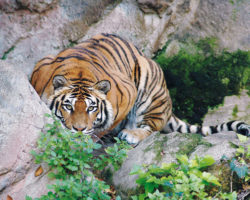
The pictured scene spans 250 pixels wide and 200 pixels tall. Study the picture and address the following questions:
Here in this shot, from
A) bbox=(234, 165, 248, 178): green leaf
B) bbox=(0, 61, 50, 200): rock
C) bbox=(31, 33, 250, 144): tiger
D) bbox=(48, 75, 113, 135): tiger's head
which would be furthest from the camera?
bbox=(31, 33, 250, 144): tiger

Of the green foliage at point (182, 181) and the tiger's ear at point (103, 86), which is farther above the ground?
the tiger's ear at point (103, 86)

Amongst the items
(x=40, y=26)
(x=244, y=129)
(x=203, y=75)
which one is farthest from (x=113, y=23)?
(x=244, y=129)

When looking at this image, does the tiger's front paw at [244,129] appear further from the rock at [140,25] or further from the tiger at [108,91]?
the rock at [140,25]

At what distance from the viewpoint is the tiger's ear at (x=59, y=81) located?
402cm

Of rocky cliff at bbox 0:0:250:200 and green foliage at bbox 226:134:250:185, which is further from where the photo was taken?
rocky cliff at bbox 0:0:250:200

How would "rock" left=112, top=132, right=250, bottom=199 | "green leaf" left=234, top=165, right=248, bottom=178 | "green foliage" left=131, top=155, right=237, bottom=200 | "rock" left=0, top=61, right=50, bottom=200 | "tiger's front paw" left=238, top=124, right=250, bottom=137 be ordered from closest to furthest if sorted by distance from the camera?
"green foliage" left=131, top=155, right=237, bottom=200 < "green leaf" left=234, top=165, right=248, bottom=178 < "rock" left=0, top=61, right=50, bottom=200 < "rock" left=112, top=132, right=250, bottom=199 < "tiger's front paw" left=238, top=124, right=250, bottom=137

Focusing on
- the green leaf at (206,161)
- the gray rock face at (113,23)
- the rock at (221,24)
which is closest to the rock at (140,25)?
the gray rock face at (113,23)

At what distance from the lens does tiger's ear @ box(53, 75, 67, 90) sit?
4.02 metres

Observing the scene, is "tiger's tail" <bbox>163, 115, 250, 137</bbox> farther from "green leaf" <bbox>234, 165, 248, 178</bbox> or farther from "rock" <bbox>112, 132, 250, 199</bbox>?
"green leaf" <bbox>234, 165, 248, 178</bbox>

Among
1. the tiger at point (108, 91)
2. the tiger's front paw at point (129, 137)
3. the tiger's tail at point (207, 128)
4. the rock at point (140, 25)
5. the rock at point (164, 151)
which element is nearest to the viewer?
the rock at point (164, 151)

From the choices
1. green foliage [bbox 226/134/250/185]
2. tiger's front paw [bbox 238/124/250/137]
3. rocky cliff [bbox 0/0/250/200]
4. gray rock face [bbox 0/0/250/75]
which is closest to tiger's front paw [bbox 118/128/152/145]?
rocky cliff [bbox 0/0/250/200]

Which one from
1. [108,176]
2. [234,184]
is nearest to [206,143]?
[234,184]

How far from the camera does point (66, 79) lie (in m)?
4.12

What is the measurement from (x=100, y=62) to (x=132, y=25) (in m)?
1.28
